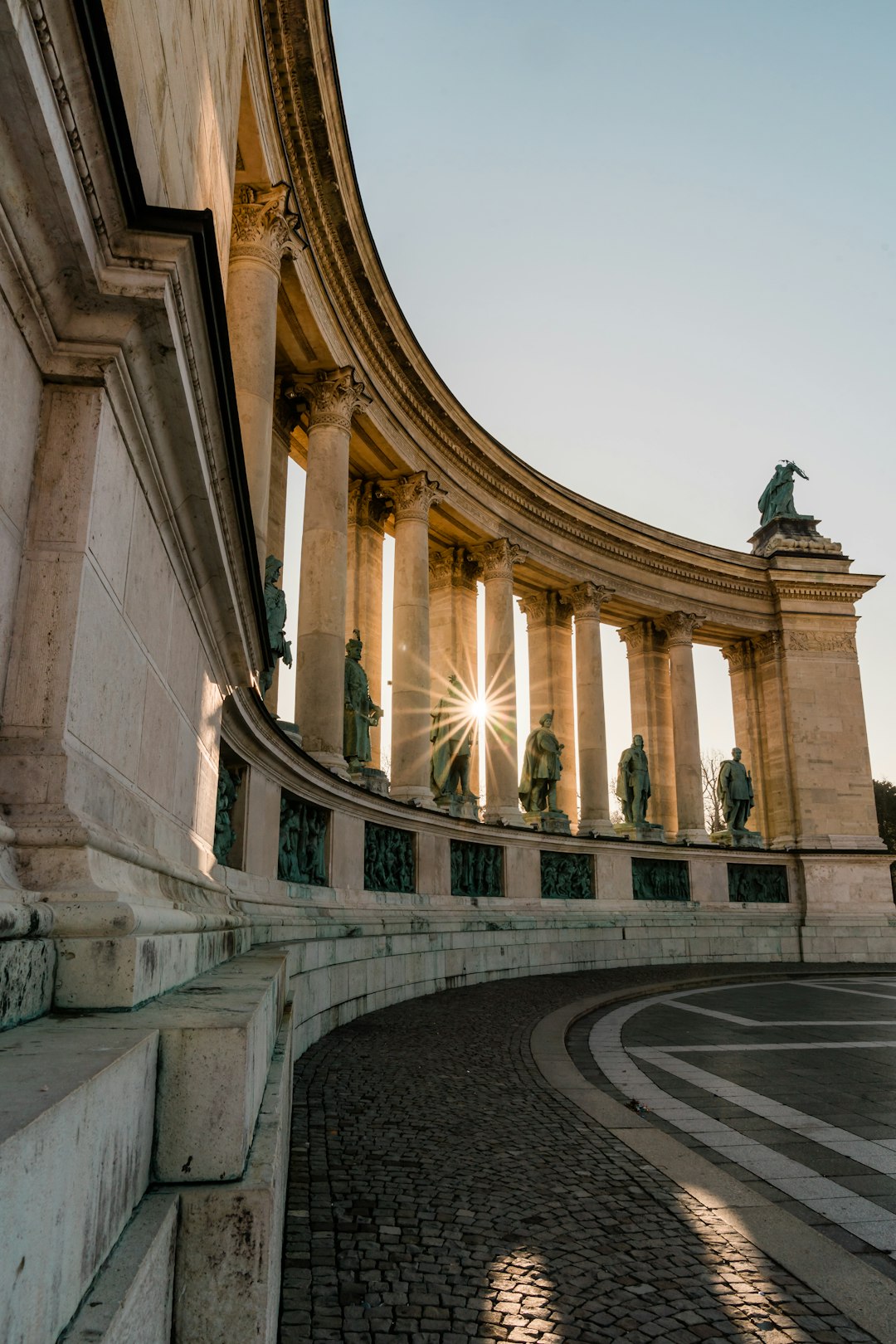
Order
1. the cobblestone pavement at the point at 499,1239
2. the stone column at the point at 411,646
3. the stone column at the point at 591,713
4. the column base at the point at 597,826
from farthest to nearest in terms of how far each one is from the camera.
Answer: the stone column at the point at 591,713, the column base at the point at 597,826, the stone column at the point at 411,646, the cobblestone pavement at the point at 499,1239

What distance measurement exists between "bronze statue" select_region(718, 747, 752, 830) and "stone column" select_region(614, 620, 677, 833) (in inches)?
100

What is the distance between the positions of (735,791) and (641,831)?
700 centimetres

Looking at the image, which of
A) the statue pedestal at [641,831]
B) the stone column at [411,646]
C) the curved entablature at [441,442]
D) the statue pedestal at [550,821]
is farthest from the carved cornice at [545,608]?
the stone column at [411,646]

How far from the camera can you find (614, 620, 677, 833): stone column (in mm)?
45906

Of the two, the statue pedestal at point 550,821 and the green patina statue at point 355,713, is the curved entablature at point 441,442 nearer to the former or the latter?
the green patina statue at point 355,713

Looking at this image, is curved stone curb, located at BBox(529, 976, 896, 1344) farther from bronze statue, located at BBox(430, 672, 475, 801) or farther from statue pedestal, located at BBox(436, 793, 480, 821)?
bronze statue, located at BBox(430, 672, 475, 801)

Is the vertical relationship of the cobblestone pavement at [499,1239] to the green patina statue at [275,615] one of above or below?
below

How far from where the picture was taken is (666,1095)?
960 cm

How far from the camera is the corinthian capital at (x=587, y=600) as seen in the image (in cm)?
4009

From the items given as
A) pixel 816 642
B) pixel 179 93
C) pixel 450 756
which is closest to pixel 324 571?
pixel 450 756

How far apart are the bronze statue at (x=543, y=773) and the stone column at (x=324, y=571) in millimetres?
15059

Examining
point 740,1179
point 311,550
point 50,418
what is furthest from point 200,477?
point 311,550

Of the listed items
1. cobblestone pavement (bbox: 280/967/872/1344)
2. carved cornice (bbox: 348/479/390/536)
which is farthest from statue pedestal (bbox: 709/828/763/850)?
cobblestone pavement (bbox: 280/967/872/1344)

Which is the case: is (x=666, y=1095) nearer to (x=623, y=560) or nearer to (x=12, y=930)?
(x=12, y=930)
